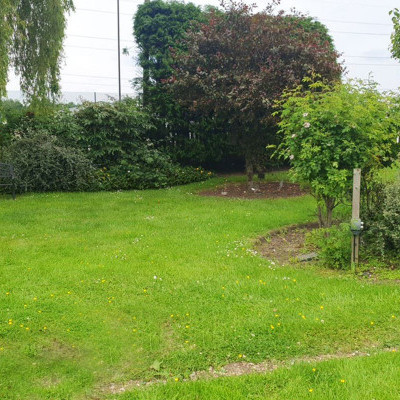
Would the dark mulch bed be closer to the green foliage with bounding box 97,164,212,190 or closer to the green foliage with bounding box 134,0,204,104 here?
the green foliage with bounding box 97,164,212,190

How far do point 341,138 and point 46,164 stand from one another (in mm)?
7556

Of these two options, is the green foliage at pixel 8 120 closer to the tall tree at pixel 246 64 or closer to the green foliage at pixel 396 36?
the tall tree at pixel 246 64

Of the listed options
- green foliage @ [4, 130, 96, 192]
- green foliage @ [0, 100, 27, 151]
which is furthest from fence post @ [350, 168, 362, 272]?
green foliage @ [0, 100, 27, 151]

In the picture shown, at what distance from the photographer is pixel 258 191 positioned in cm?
1132

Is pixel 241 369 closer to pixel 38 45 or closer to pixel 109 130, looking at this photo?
pixel 109 130

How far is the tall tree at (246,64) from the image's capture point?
9867 millimetres

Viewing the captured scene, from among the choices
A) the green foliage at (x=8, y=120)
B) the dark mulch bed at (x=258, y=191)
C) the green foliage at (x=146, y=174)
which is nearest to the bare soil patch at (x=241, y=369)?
the dark mulch bed at (x=258, y=191)

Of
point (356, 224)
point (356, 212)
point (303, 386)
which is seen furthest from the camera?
point (356, 212)

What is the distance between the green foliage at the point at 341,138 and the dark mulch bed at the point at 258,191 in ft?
13.9

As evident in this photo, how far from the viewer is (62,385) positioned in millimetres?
3215

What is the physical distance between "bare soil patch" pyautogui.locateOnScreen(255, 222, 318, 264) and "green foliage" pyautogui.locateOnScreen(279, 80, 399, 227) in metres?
0.88

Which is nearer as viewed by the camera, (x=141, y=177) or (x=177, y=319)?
(x=177, y=319)

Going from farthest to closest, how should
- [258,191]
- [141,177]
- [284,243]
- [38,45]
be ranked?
1. [38,45]
2. [141,177]
3. [258,191]
4. [284,243]

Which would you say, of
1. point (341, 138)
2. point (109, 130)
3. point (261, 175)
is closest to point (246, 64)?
point (261, 175)
